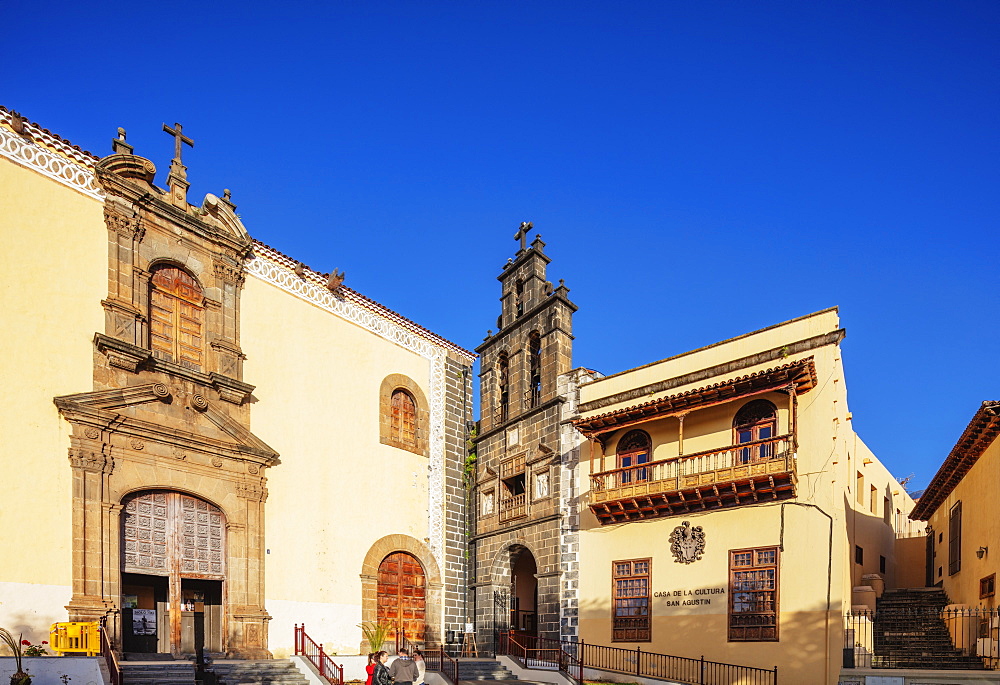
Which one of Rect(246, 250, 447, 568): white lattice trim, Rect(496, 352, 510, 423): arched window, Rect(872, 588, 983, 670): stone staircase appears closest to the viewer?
Rect(872, 588, 983, 670): stone staircase

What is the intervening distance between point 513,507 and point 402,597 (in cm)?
375

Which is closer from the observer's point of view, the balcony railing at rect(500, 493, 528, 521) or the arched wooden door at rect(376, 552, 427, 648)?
the arched wooden door at rect(376, 552, 427, 648)

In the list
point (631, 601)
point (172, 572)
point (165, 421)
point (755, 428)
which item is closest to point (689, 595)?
point (631, 601)

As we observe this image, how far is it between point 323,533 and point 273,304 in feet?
18.1

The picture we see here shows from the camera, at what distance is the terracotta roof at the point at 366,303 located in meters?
18.9

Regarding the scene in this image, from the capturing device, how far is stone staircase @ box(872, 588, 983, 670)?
15367 millimetres

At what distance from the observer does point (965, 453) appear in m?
17.4

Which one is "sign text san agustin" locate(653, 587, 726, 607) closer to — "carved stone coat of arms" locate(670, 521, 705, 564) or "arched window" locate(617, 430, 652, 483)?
"carved stone coat of arms" locate(670, 521, 705, 564)

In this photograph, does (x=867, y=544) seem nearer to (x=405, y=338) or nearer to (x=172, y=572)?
(x=405, y=338)

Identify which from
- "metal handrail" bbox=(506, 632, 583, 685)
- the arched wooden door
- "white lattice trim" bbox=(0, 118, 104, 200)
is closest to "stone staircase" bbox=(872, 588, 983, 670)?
"metal handrail" bbox=(506, 632, 583, 685)

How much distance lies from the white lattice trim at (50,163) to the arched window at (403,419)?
8943mm

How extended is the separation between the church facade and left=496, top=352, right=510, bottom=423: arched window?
7.58 feet

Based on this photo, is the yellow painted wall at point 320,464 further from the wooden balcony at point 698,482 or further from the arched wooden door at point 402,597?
the wooden balcony at point 698,482

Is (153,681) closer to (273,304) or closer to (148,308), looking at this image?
(148,308)
